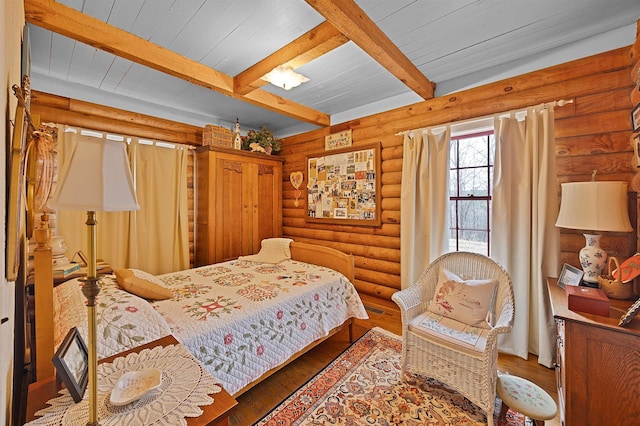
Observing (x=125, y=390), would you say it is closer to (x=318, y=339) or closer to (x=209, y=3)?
(x=318, y=339)

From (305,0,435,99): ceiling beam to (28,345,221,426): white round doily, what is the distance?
1938 millimetres

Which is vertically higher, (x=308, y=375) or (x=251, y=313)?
(x=251, y=313)

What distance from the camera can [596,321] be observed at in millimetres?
1339

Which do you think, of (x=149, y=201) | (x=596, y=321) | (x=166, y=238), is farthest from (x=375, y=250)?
(x=149, y=201)

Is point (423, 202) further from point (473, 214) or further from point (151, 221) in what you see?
point (151, 221)

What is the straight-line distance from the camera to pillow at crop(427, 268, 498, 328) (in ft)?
6.09

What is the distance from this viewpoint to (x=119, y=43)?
1.94 m

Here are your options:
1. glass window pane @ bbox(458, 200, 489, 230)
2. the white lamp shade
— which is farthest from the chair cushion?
the white lamp shade

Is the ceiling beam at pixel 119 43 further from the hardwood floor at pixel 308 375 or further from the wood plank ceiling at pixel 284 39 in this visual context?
the hardwood floor at pixel 308 375

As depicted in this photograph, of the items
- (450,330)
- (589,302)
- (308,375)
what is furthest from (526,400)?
(308,375)

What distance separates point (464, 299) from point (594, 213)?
950 mm

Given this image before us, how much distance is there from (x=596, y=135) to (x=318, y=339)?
2745 millimetres

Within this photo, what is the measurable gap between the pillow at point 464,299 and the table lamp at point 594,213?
578 millimetres

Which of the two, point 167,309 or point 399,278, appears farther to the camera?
point 399,278
